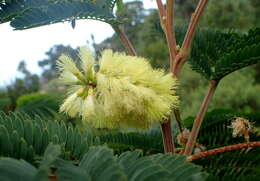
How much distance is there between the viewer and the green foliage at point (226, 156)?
2.35ft

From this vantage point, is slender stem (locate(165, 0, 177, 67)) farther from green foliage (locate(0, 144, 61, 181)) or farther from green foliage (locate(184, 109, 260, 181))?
green foliage (locate(0, 144, 61, 181))

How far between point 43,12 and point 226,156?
433 mm

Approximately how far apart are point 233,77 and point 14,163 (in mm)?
6896

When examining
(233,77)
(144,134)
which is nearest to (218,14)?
(233,77)

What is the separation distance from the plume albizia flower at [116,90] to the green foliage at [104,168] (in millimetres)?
169

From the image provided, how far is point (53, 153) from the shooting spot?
0.28 metres

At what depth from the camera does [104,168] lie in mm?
308

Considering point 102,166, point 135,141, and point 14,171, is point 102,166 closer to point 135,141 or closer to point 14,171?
point 14,171

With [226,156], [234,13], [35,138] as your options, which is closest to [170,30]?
[226,156]

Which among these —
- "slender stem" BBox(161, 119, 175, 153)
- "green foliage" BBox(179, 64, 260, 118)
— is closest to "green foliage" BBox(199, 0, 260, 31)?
"green foliage" BBox(179, 64, 260, 118)

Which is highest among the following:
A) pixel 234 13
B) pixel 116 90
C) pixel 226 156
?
pixel 234 13

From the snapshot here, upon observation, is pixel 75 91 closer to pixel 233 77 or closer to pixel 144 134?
pixel 144 134

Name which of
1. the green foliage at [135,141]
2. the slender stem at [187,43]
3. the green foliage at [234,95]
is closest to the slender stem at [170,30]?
the slender stem at [187,43]

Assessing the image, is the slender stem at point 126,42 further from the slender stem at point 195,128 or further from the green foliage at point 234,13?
the green foliage at point 234,13
